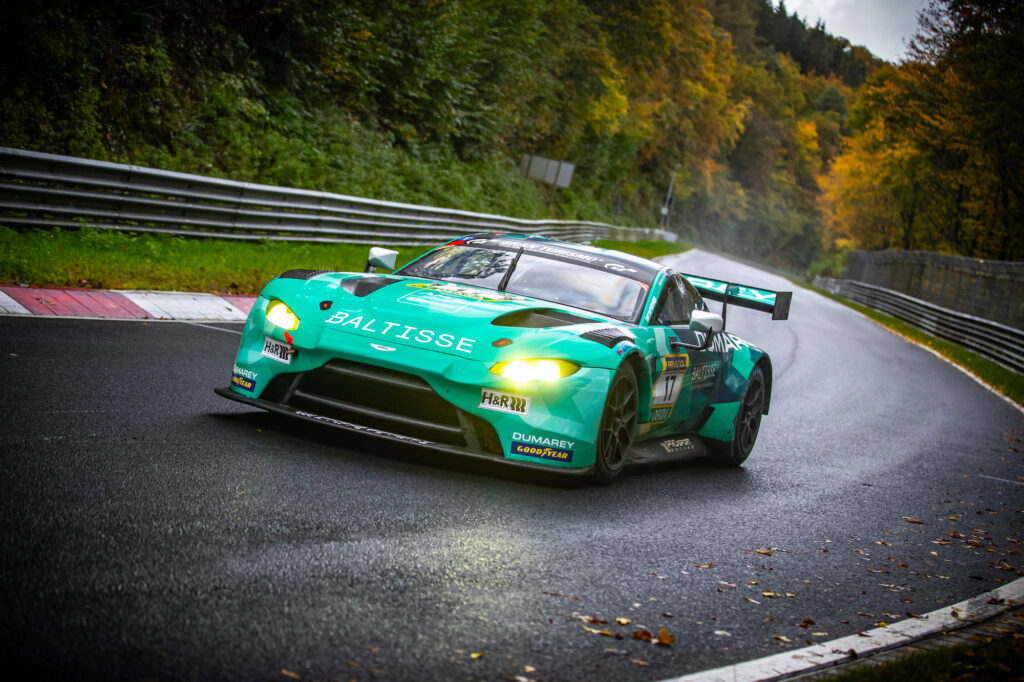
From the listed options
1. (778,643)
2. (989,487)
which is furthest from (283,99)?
(778,643)

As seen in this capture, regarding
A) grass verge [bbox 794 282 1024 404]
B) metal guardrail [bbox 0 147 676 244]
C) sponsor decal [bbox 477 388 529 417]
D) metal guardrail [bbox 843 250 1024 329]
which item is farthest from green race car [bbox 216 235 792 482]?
metal guardrail [bbox 843 250 1024 329]

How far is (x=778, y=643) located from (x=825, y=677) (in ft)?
1.29

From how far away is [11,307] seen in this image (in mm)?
8766

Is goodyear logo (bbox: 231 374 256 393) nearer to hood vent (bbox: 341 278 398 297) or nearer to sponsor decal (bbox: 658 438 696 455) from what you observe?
hood vent (bbox: 341 278 398 297)

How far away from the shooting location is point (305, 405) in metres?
5.86

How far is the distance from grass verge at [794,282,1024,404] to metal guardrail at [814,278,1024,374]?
22 centimetres

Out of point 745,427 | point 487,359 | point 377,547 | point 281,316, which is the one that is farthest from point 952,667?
point 745,427

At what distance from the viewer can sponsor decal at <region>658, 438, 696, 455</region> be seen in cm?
720

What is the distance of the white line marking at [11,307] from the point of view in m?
8.63

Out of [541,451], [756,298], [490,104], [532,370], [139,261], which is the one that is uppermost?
[490,104]

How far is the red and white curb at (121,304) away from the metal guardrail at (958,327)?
1742 centimetres

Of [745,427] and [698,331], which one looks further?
[745,427]

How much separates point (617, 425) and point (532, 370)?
794 millimetres

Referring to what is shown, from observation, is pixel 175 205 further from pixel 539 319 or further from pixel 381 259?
pixel 539 319
